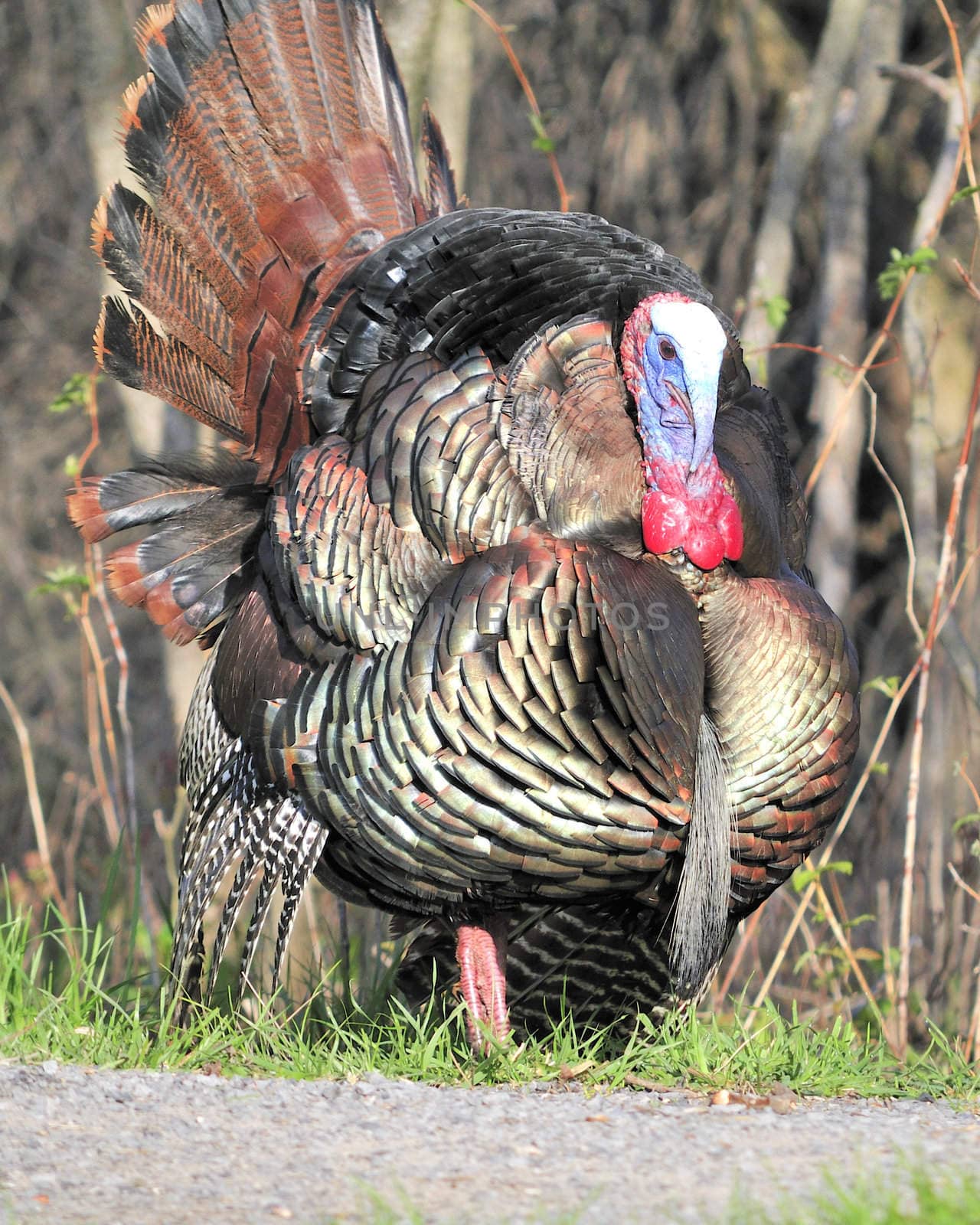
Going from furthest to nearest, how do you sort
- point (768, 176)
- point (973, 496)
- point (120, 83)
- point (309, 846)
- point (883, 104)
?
point (768, 176)
point (883, 104)
point (120, 83)
point (973, 496)
point (309, 846)

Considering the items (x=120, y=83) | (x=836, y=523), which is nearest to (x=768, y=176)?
(x=836, y=523)

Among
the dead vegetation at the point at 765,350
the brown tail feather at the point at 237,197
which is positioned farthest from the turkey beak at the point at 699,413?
the brown tail feather at the point at 237,197

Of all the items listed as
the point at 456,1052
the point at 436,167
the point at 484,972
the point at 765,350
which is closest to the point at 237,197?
the point at 436,167

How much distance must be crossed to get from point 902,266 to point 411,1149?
105 inches

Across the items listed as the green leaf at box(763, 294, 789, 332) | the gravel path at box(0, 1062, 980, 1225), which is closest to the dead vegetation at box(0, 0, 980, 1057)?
the green leaf at box(763, 294, 789, 332)

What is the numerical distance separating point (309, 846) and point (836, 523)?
4.05 m

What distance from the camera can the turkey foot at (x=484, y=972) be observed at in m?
3.79

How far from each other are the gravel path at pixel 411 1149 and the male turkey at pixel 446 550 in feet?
1.68

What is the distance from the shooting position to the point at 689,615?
135 inches

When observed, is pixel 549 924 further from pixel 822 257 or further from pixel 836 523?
pixel 822 257

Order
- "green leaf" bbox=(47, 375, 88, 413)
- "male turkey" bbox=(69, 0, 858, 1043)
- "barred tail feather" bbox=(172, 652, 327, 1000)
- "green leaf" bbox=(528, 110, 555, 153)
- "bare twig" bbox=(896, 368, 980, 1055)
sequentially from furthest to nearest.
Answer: "green leaf" bbox=(47, 375, 88, 413) < "green leaf" bbox=(528, 110, 555, 153) < "bare twig" bbox=(896, 368, 980, 1055) < "barred tail feather" bbox=(172, 652, 327, 1000) < "male turkey" bbox=(69, 0, 858, 1043)

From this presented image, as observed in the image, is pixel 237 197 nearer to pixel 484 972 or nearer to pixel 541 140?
pixel 541 140

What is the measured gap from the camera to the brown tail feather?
14.1ft

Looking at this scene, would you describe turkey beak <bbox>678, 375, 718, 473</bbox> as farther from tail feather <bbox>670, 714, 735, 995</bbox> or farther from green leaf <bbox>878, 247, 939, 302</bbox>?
green leaf <bbox>878, 247, 939, 302</bbox>
